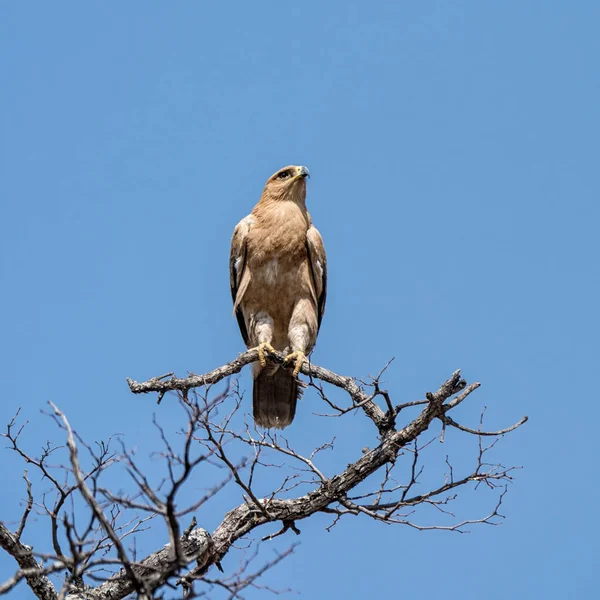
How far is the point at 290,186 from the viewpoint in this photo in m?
8.05

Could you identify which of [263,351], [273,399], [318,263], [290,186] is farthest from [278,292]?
[290,186]

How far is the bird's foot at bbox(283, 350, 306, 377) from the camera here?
7004mm

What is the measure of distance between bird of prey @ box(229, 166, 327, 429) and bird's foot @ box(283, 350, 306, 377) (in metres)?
0.20

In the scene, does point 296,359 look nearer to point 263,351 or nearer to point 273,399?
point 263,351

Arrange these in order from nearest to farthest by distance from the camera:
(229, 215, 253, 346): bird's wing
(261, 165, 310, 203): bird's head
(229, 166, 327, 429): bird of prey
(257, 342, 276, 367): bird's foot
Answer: (257, 342, 276, 367): bird's foot → (229, 166, 327, 429): bird of prey → (229, 215, 253, 346): bird's wing → (261, 165, 310, 203): bird's head

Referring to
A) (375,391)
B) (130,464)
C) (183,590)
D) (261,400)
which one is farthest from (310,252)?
(130,464)

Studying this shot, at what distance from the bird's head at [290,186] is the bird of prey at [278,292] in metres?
0.28

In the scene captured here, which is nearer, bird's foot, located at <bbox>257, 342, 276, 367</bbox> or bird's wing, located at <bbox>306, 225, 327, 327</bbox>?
bird's foot, located at <bbox>257, 342, 276, 367</bbox>

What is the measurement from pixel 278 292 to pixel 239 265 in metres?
0.50

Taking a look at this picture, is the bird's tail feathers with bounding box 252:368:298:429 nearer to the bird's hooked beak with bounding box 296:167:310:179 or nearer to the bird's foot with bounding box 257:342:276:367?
the bird's foot with bounding box 257:342:276:367

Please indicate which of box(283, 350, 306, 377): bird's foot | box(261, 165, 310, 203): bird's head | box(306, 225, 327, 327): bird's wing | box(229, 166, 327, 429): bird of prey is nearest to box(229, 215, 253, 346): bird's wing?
box(229, 166, 327, 429): bird of prey

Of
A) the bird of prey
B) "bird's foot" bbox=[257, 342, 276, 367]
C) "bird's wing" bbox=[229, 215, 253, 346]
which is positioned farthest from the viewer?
"bird's wing" bbox=[229, 215, 253, 346]

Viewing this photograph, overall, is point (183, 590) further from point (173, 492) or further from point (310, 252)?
point (310, 252)

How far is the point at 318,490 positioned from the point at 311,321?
83.1 inches
